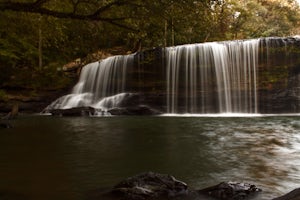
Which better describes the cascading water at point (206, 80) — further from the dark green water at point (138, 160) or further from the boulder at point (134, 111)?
the dark green water at point (138, 160)

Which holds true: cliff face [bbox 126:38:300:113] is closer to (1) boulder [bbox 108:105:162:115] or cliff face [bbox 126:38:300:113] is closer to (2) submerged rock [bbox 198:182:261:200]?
(1) boulder [bbox 108:105:162:115]

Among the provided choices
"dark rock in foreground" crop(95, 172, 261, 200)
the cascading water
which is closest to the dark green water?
"dark rock in foreground" crop(95, 172, 261, 200)

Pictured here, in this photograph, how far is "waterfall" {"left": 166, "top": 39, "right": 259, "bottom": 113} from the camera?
83.4 ft

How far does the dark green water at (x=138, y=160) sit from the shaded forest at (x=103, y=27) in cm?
284

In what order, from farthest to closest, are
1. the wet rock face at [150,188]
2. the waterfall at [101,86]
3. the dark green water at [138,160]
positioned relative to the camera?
the waterfall at [101,86] → the dark green water at [138,160] → the wet rock face at [150,188]

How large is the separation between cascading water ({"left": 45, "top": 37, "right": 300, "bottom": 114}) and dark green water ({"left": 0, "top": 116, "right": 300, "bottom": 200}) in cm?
1189

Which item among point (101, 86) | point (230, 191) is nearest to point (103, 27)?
point (230, 191)

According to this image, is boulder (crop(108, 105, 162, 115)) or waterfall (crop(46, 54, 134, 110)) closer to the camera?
boulder (crop(108, 105, 162, 115))

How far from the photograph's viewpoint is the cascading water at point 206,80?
81.9 ft

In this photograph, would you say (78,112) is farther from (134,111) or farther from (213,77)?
(213,77)

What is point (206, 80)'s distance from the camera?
26453mm

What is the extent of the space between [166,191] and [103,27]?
5543mm

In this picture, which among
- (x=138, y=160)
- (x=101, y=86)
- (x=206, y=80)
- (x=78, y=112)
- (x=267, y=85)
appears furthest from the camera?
(x=101, y=86)

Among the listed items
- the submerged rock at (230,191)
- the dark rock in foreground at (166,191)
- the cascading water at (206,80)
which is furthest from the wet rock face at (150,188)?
the cascading water at (206,80)
